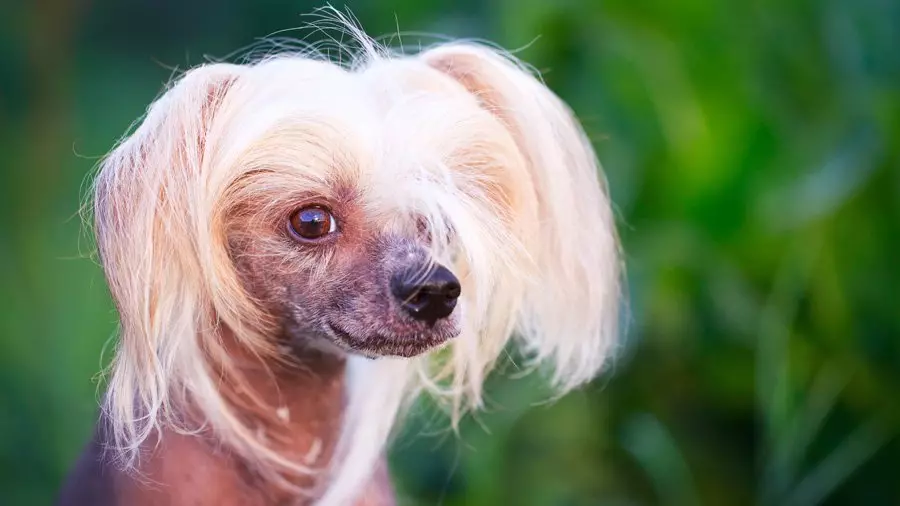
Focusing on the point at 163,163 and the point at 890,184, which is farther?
the point at 890,184

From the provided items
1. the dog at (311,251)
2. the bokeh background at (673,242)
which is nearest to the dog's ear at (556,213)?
the dog at (311,251)

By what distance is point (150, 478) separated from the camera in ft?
1.79

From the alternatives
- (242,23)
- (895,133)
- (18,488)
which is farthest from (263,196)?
(895,133)

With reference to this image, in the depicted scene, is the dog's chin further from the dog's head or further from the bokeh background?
the bokeh background

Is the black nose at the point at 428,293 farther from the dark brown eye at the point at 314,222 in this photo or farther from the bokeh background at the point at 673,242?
the bokeh background at the point at 673,242

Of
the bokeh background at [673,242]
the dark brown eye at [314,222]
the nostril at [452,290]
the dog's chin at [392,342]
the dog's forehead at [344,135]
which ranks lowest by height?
the bokeh background at [673,242]

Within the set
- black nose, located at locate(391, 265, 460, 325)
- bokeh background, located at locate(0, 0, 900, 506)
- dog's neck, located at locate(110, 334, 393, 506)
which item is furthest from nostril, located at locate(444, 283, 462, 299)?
bokeh background, located at locate(0, 0, 900, 506)

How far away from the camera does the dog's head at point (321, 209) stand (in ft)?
1.69

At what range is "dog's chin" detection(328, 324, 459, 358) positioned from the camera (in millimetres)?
544

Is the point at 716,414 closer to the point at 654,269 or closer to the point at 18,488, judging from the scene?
the point at 654,269

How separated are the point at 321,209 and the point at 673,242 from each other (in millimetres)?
774

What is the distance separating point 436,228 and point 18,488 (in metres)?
0.78

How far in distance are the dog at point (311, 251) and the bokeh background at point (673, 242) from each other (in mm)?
532

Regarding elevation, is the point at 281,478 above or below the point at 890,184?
above
